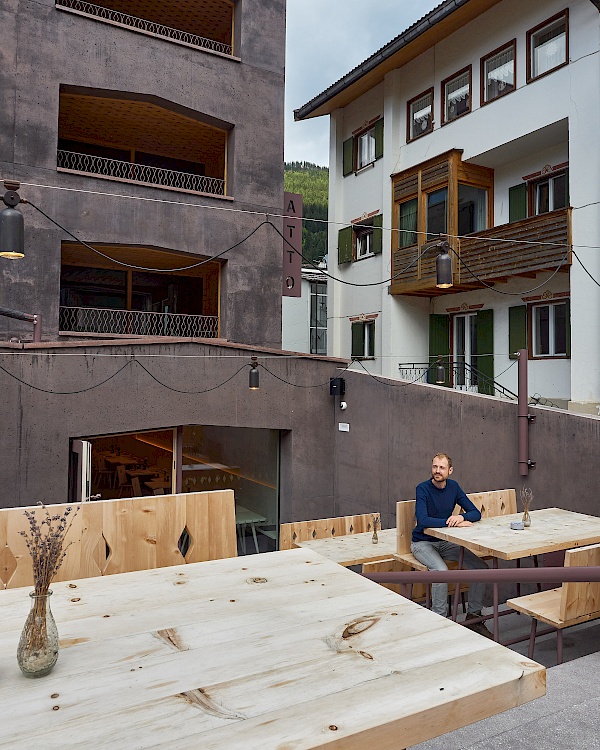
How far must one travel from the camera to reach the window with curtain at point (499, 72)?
13.8 metres

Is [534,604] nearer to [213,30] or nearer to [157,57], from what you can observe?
[157,57]

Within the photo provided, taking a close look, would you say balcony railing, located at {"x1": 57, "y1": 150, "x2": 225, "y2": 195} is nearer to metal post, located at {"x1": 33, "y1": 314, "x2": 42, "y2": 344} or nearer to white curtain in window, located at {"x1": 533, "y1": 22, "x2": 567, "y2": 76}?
metal post, located at {"x1": 33, "y1": 314, "x2": 42, "y2": 344}

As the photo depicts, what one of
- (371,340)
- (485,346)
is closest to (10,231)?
(485,346)

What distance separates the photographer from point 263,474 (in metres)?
12.5

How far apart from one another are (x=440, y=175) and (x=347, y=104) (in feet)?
18.0

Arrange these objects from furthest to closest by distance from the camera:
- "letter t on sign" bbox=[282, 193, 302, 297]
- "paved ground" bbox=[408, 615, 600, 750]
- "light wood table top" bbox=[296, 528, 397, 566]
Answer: "letter t on sign" bbox=[282, 193, 302, 297]
"light wood table top" bbox=[296, 528, 397, 566]
"paved ground" bbox=[408, 615, 600, 750]

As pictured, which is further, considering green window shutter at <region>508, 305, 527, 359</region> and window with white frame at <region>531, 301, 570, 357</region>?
green window shutter at <region>508, 305, 527, 359</region>

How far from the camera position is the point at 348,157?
18.8 meters

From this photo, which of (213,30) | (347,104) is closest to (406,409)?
(213,30)

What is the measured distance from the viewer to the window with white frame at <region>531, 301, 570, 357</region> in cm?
1339

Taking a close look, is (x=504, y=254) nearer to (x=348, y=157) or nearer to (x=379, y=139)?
(x=379, y=139)

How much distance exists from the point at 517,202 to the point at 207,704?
14.8m

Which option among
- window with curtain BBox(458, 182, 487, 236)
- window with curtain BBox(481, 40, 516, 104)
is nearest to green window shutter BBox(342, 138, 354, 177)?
window with curtain BBox(458, 182, 487, 236)

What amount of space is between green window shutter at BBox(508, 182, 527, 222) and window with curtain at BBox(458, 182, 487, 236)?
74 centimetres
